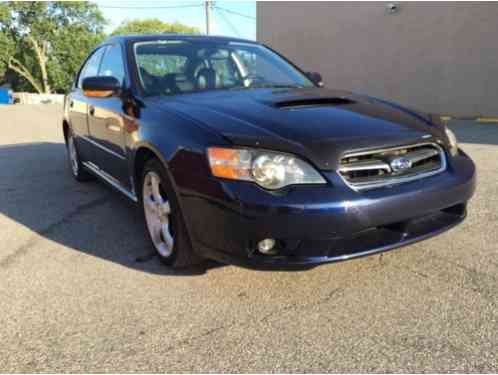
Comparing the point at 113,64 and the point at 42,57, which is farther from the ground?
the point at 113,64

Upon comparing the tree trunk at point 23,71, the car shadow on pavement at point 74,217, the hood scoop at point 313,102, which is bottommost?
the tree trunk at point 23,71

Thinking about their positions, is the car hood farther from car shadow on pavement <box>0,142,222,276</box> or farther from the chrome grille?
car shadow on pavement <box>0,142,222,276</box>

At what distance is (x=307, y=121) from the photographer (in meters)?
2.44

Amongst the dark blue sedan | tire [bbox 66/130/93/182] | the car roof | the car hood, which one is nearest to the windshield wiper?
the dark blue sedan

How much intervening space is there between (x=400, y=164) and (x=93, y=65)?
353 cm

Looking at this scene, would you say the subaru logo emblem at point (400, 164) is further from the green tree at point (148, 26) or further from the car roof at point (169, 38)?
the green tree at point (148, 26)

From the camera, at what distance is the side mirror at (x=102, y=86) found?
122 inches

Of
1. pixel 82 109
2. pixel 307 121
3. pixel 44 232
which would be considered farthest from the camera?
pixel 82 109

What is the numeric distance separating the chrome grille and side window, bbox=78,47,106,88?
9.99ft

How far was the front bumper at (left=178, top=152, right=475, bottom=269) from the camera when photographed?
207 centimetres

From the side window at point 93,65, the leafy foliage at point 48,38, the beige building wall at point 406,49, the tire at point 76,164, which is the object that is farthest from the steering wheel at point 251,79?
the leafy foliage at point 48,38

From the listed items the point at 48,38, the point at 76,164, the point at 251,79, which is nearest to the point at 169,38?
the point at 251,79

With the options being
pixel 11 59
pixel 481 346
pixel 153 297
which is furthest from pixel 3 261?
pixel 11 59

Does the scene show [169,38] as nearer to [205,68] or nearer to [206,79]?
[205,68]
